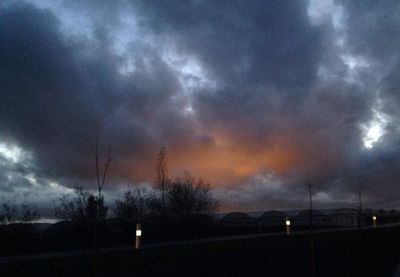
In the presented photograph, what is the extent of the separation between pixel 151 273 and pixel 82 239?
14013 mm

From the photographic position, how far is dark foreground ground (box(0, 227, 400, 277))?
1630 cm

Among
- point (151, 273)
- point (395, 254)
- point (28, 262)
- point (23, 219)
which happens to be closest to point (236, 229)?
point (395, 254)

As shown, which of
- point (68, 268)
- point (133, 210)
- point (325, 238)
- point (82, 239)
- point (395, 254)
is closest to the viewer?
point (68, 268)

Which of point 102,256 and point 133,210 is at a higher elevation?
point 133,210

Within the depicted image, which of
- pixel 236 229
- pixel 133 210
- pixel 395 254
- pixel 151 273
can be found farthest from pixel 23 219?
pixel 395 254

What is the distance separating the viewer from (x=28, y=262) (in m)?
16.4

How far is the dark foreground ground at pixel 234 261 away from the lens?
53.5 feet

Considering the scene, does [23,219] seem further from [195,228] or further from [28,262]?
[28,262]

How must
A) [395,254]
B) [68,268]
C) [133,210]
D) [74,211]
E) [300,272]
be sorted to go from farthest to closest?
[133,210]
[395,254]
[74,211]
[300,272]
[68,268]

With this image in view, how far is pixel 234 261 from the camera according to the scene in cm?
2259

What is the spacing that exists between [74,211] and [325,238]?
56.0ft

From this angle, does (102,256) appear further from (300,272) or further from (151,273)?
(300,272)

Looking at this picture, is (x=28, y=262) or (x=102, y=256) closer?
(x=28, y=262)

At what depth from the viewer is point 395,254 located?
4544cm
